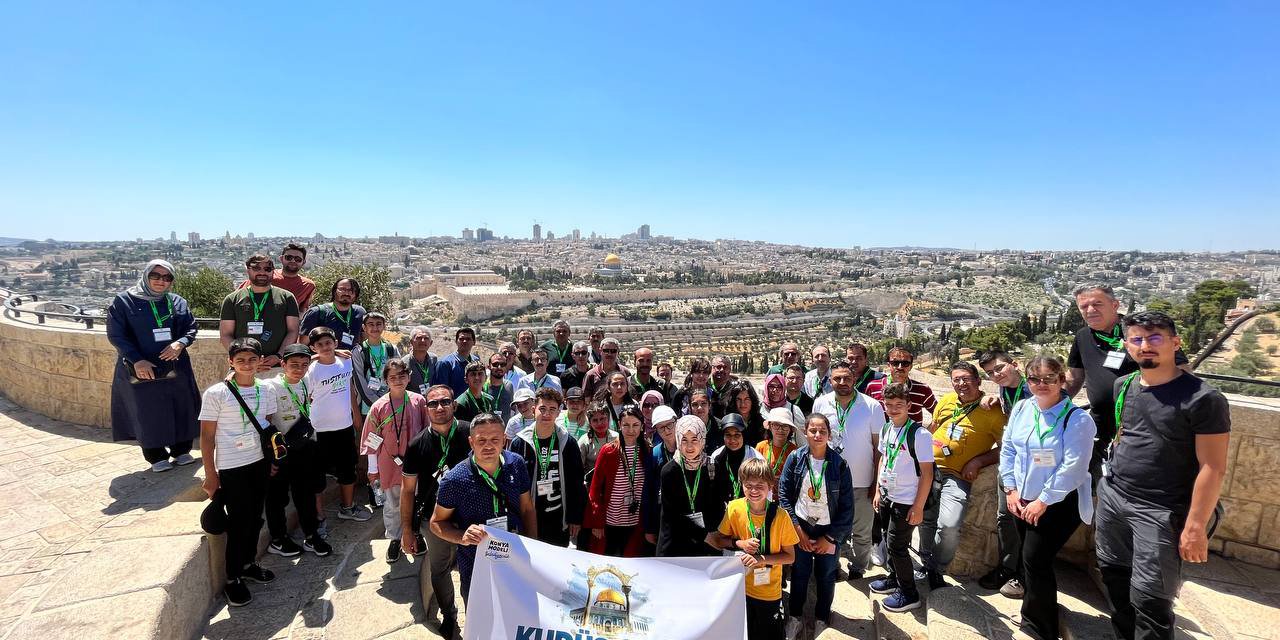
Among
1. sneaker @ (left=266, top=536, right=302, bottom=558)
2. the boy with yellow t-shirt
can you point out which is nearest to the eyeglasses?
the boy with yellow t-shirt

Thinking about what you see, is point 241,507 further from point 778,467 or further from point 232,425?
point 778,467

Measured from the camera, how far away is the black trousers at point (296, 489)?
9.32ft

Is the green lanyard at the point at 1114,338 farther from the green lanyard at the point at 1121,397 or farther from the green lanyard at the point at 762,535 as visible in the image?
the green lanyard at the point at 762,535

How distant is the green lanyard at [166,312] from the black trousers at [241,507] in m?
1.83

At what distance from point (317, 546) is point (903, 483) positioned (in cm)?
298

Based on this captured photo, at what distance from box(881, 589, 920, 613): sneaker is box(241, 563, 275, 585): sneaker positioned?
2.91 meters

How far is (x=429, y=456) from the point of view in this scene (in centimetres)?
248

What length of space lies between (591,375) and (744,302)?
240 feet

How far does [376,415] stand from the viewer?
2893 mm

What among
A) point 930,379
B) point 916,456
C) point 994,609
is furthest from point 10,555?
point 930,379

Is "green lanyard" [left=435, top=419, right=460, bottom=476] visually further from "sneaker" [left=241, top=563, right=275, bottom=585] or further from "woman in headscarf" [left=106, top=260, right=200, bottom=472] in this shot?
"woman in headscarf" [left=106, top=260, right=200, bottom=472]

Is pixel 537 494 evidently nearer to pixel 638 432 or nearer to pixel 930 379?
pixel 638 432

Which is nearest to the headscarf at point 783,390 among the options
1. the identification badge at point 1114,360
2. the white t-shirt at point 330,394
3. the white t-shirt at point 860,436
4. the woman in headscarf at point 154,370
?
the white t-shirt at point 860,436

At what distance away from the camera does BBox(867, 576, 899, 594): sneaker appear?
268cm
